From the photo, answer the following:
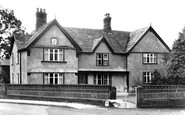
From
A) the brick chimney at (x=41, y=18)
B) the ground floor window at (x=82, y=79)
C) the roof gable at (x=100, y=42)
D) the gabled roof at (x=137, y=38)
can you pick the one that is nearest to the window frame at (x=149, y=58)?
the gabled roof at (x=137, y=38)

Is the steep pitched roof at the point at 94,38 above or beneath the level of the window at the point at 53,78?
above

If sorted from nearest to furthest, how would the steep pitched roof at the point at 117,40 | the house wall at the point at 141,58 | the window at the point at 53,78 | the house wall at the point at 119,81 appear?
the window at the point at 53,78
the house wall at the point at 119,81
the house wall at the point at 141,58
the steep pitched roof at the point at 117,40

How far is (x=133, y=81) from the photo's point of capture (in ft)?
112

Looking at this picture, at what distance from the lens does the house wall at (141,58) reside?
3409 cm

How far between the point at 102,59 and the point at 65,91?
1216cm

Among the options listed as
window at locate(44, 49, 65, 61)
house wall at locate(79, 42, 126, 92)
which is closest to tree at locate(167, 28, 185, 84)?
house wall at locate(79, 42, 126, 92)

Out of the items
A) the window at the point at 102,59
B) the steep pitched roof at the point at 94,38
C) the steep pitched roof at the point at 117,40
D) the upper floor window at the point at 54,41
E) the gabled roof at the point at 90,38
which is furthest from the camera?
the steep pitched roof at the point at 117,40

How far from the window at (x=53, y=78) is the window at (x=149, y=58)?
11.6 metres

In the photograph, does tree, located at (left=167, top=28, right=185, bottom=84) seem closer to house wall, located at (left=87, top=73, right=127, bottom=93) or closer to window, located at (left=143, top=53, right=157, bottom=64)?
window, located at (left=143, top=53, right=157, bottom=64)

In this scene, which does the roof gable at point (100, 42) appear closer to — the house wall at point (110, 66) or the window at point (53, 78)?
the house wall at point (110, 66)

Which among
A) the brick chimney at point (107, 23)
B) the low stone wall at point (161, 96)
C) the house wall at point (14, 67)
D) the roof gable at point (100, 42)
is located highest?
the brick chimney at point (107, 23)

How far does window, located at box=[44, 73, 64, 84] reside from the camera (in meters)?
29.4

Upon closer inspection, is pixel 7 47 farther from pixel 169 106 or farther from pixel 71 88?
pixel 169 106

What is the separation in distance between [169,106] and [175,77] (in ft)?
23.6
